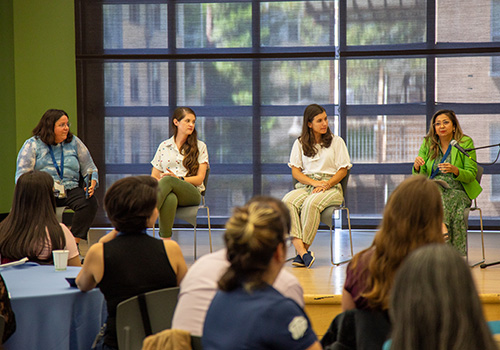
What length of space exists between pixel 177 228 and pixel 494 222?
3.48 m

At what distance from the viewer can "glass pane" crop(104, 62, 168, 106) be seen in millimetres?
6777

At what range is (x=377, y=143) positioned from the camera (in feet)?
21.6

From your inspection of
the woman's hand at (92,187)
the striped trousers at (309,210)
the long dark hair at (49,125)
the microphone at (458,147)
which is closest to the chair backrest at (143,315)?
the striped trousers at (309,210)

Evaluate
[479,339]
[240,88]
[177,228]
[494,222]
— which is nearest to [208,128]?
[240,88]

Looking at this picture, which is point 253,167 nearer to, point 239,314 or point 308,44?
point 308,44

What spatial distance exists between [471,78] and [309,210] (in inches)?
116

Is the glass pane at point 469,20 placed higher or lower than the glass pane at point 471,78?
higher

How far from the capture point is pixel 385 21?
652cm

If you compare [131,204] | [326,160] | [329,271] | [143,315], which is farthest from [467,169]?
[143,315]

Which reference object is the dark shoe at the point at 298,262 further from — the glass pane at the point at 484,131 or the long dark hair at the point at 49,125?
the glass pane at the point at 484,131

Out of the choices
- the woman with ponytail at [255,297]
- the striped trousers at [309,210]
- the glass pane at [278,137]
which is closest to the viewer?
the woman with ponytail at [255,297]

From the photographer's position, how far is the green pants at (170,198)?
15.2 ft

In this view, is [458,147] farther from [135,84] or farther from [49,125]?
[135,84]

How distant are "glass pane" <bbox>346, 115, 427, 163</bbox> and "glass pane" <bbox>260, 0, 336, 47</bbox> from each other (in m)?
0.98
